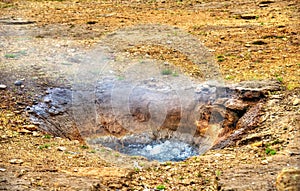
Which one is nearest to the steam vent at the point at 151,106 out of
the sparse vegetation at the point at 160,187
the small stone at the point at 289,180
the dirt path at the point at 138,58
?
the dirt path at the point at 138,58

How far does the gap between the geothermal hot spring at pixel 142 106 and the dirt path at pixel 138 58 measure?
1.01 feet

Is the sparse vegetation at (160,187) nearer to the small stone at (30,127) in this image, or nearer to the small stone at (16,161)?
the small stone at (16,161)

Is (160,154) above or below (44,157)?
below

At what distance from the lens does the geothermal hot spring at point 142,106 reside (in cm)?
870

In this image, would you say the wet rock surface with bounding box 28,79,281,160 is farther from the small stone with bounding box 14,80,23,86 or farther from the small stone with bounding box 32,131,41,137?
the small stone with bounding box 32,131,41,137

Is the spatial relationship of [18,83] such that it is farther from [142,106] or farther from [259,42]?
[259,42]

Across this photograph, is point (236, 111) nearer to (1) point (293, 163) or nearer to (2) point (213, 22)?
(1) point (293, 163)

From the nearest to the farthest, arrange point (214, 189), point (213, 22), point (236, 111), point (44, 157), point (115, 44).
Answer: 1. point (214, 189)
2. point (44, 157)
3. point (236, 111)
4. point (115, 44)
5. point (213, 22)

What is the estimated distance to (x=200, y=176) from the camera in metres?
6.02

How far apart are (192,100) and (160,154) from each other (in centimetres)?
139

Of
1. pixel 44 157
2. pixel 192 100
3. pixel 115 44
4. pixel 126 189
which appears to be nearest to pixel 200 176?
pixel 126 189

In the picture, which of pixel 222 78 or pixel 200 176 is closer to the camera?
pixel 200 176

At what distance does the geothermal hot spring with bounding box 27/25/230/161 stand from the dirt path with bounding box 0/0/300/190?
309 millimetres

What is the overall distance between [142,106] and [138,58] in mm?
1575
